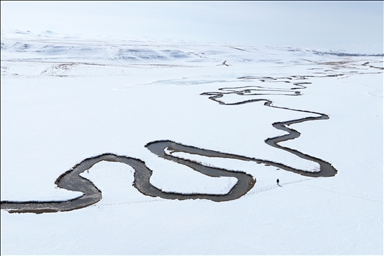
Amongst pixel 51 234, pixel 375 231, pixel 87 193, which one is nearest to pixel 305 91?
pixel 375 231

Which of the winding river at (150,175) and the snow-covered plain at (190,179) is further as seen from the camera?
the winding river at (150,175)

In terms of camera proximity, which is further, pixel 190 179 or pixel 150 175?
pixel 150 175

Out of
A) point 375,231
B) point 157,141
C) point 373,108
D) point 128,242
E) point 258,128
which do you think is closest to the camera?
point 128,242

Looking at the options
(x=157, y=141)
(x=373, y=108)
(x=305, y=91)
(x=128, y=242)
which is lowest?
(x=128, y=242)

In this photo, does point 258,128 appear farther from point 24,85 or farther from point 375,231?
point 24,85

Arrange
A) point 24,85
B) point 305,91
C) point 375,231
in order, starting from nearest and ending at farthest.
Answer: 1. point 375,231
2. point 24,85
3. point 305,91

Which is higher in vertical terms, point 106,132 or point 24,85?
point 24,85

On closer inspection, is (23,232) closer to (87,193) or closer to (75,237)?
(75,237)

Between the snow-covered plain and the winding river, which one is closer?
the snow-covered plain

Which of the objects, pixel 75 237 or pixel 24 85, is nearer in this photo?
pixel 75 237

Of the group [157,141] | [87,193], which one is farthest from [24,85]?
[87,193]
